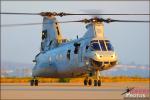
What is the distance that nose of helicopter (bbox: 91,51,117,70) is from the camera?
123 feet

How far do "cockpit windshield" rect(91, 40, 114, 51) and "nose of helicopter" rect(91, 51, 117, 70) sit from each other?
445 mm

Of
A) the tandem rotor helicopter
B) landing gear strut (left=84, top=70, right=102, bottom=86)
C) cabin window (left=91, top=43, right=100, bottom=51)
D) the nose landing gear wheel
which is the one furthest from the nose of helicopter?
the nose landing gear wheel

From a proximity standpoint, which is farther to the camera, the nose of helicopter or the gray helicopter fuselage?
the gray helicopter fuselage

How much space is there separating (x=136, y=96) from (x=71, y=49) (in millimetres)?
25493

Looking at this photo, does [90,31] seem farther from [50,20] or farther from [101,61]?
[50,20]

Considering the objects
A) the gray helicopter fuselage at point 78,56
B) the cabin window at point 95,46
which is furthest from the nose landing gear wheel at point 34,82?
the cabin window at point 95,46

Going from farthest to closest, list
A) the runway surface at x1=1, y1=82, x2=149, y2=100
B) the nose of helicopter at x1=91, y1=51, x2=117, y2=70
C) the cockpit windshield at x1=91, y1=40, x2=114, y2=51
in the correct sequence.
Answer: the cockpit windshield at x1=91, y1=40, x2=114, y2=51 → the nose of helicopter at x1=91, y1=51, x2=117, y2=70 → the runway surface at x1=1, y1=82, x2=149, y2=100

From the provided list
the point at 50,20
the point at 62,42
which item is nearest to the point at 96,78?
the point at 62,42

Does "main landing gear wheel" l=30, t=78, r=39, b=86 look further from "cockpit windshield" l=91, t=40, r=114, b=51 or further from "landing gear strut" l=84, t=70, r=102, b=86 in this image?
"cockpit windshield" l=91, t=40, r=114, b=51

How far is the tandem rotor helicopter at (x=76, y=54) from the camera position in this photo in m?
37.8

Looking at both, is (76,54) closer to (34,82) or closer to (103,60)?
(103,60)

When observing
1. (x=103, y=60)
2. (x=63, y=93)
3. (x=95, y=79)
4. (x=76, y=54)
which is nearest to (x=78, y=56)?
(x=76, y=54)

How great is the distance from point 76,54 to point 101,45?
3.06 m

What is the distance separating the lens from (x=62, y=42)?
4762cm
